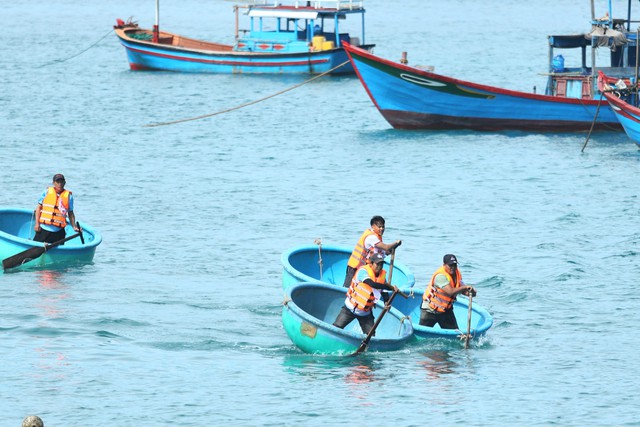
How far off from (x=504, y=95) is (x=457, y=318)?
21.2 meters

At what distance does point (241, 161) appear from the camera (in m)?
37.9

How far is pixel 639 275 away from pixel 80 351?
12051 mm

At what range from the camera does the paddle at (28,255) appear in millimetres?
21703

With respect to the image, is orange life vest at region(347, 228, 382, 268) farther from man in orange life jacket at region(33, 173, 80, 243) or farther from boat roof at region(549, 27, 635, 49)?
boat roof at region(549, 27, 635, 49)

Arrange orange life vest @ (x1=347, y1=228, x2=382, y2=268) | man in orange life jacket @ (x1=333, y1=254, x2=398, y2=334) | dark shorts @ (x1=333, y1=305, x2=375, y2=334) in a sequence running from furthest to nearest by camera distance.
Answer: orange life vest @ (x1=347, y1=228, x2=382, y2=268) → dark shorts @ (x1=333, y1=305, x2=375, y2=334) → man in orange life jacket @ (x1=333, y1=254, x2=398, y2=334)

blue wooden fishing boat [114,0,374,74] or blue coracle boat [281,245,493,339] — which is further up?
blue wooden fishing boat [114,0,374,74]

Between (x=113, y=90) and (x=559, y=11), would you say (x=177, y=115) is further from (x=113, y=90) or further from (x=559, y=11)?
(x=559, y=11)

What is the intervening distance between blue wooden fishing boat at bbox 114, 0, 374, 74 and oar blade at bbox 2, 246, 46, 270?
3363 centimetres

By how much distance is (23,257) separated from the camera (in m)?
21.9

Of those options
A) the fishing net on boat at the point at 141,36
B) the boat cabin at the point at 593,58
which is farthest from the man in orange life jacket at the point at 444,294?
the fishing net on boat at the point at 141,36

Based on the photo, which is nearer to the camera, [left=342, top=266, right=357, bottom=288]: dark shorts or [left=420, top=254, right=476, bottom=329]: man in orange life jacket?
[left=420, top=254, right=476, bottom=329]: man in orange life jacket

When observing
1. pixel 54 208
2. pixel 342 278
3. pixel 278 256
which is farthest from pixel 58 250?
pixel 342 278

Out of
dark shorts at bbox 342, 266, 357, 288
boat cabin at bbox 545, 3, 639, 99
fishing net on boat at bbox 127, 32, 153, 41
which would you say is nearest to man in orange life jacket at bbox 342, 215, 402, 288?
dark shorts at bbox 342, 266, 357, 288

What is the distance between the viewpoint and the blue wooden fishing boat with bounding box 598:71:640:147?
114ft
